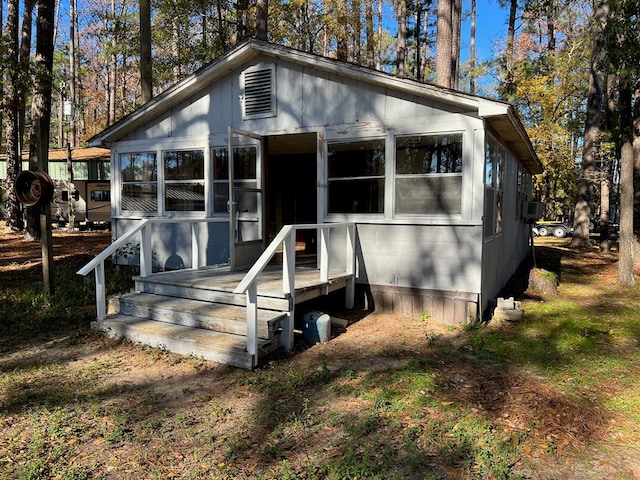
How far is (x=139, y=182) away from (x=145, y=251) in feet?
8.19

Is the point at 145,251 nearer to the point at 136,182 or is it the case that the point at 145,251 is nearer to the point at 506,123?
the point at 136,182

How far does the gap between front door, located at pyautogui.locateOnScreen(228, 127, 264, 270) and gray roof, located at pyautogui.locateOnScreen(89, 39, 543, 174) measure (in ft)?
3.90

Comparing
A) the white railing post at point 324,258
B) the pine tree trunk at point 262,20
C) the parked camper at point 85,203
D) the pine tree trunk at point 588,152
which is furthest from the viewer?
the parked camper at point 85,203

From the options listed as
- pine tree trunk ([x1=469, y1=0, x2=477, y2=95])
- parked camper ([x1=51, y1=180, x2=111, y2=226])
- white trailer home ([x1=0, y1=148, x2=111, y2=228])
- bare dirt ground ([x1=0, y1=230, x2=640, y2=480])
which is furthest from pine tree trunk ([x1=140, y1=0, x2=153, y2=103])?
pine tree trunk ([x1=469, y1=0, x2=477, y2=95])

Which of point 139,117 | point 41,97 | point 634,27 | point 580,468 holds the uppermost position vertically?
point 634,27

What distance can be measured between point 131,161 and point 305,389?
20.2 ft

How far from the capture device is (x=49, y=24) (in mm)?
8422

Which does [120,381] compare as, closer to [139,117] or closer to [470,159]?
[470,159]

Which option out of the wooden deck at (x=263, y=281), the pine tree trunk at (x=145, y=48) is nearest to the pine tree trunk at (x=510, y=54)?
the pine tree trunk at (x=145, y=48)

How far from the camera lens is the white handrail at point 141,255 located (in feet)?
17.5

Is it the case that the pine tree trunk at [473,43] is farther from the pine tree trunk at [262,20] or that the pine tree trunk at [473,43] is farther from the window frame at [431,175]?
the window frame at [431,175]

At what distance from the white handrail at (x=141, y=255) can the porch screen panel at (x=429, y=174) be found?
299 cm

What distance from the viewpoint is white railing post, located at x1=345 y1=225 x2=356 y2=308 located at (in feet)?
20.4

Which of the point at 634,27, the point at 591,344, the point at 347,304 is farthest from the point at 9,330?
the point at 634,27
